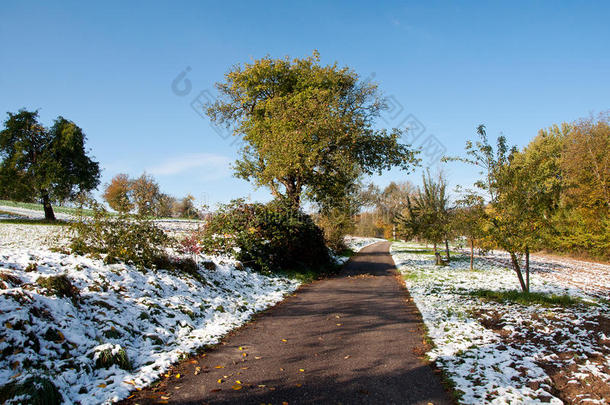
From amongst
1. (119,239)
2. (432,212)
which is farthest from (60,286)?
(432,212)

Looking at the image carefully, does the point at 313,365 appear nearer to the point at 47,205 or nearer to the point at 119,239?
the point at 119,239

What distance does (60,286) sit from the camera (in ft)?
18.5

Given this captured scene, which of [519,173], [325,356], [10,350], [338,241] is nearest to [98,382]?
[10,350]

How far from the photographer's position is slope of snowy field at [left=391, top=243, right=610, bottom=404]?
432cm

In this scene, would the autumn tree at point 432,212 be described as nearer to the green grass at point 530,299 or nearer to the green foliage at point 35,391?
the green grass at point 530,299

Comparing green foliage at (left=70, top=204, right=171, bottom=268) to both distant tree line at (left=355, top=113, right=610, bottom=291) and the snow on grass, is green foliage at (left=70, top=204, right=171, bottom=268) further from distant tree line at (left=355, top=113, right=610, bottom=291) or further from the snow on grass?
distant tree line at (left=355, top=113, right=610, bottom=291)

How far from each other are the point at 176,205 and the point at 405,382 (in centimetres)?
7882

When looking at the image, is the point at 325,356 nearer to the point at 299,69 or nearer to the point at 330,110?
the point at 330,110

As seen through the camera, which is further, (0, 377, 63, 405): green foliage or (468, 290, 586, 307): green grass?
(468, 290, 586, 307): green grass

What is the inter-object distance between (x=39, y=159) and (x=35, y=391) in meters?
34.9

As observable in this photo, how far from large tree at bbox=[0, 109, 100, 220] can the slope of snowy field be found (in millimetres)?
33629

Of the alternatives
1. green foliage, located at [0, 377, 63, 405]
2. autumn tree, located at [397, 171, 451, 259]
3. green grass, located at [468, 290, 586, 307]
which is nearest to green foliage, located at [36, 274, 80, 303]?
green foliage, located at [0, 377, 63, 405]

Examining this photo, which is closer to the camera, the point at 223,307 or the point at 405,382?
the point at 405,382

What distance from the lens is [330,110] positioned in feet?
58.6
